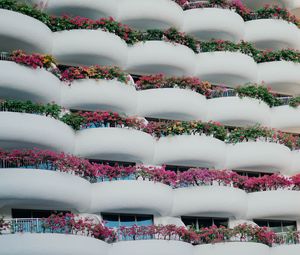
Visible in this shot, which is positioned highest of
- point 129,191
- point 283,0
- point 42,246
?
point 283,0

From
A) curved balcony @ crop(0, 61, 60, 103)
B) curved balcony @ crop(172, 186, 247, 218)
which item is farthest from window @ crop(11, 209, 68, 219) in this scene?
curved balcony @ crop(172, 186, 247, 218)

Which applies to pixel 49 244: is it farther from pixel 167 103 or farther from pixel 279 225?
pixel 279 225

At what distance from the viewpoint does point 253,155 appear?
33.2 metres

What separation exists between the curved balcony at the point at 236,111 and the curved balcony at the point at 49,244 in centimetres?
1081

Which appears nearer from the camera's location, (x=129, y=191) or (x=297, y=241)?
(x=129, y=191)

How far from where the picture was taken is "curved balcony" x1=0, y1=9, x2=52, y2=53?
30.1m

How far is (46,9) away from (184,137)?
29.1ft

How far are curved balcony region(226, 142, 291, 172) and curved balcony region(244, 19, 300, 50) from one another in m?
7.21

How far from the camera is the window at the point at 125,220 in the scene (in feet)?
97.1

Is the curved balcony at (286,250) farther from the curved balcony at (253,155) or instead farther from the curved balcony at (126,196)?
the curved balcony at (126,196)

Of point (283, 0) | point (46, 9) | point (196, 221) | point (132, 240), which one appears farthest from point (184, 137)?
point (283, 0)

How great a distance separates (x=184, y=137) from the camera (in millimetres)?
32000

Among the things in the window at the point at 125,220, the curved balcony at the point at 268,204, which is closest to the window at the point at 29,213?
the window at the point at 125,220

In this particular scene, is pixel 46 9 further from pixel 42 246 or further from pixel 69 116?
pixel 42 246
